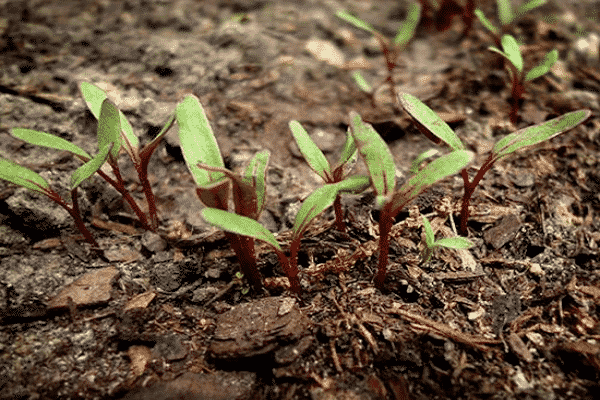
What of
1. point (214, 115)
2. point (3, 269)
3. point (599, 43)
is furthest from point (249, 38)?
point (599, 43)

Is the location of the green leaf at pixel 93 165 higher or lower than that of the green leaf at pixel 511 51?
lower

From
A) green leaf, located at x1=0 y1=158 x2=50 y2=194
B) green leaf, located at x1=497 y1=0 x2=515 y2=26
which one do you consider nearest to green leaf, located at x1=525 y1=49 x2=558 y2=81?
green leaf, located at x1=497 y1=0 x2=515 y2=26

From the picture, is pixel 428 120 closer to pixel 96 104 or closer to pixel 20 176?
pixel 96 104

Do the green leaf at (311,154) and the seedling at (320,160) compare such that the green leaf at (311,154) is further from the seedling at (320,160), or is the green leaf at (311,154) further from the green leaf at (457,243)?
the green leaf at (457,243)

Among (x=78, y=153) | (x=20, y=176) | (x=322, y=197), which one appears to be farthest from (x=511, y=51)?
(x=20, y=176)

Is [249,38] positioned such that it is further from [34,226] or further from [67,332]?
[67,332]

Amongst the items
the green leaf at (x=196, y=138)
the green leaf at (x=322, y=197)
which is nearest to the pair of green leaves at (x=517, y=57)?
the green leaf at (x=322, y=197)
